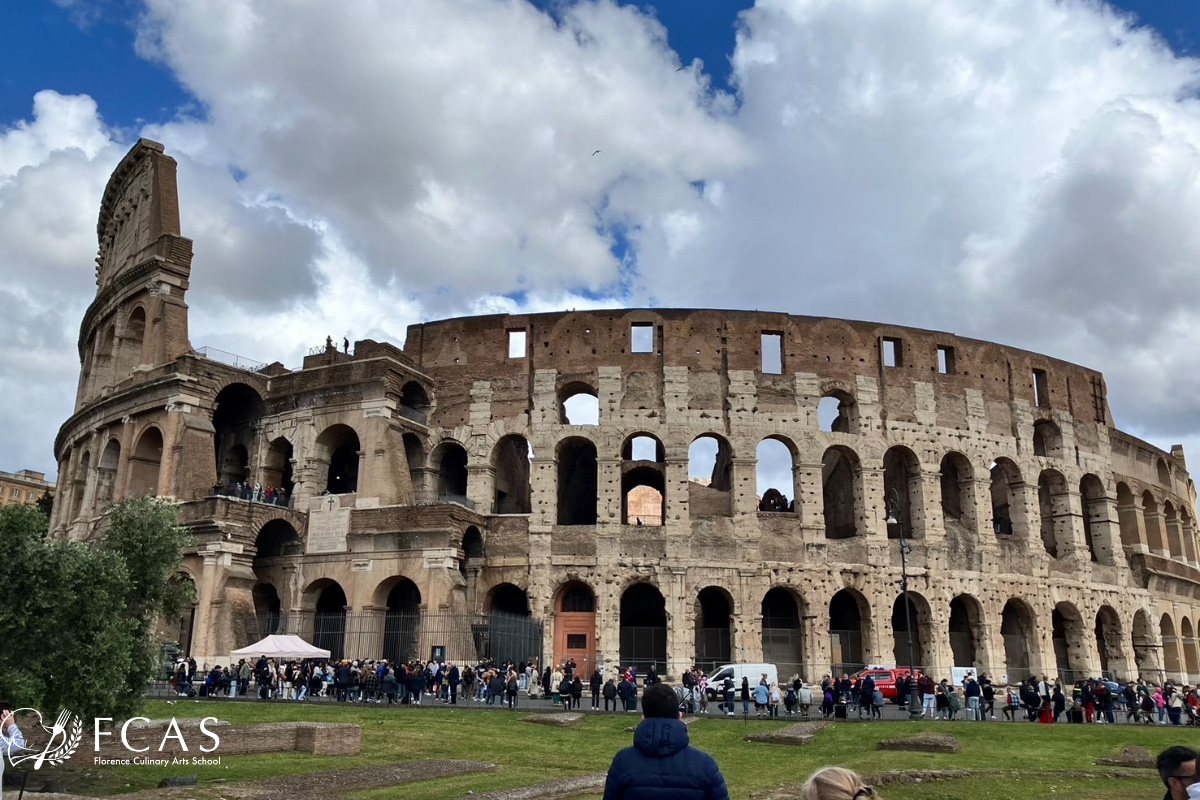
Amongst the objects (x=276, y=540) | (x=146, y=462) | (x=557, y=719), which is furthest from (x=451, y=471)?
(x=557, y=719)

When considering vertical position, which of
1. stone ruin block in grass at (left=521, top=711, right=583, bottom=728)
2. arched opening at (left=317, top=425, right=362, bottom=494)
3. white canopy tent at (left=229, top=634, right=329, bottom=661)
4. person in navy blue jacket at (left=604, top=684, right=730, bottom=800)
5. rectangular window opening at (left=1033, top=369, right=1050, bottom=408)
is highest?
rectangular window opening at (left=1033, top=369, right=1050, bottom=408)

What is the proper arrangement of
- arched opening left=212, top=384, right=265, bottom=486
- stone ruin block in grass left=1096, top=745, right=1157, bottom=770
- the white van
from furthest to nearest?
arched opening left=212, top=384, right=265, bottom=486, the white van, stone ruin block in grass left=1096, top=745, right=1157, bottom=770

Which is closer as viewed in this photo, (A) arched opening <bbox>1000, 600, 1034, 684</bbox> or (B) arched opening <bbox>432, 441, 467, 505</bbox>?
(B) arched opening <bbox>432, 441, 467, 505</bbox>

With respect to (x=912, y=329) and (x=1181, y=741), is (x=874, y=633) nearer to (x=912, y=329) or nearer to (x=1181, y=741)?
(x=912, y=329)

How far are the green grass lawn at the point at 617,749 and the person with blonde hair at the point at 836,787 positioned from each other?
8040mm

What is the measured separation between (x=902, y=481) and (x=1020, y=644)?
686 cm

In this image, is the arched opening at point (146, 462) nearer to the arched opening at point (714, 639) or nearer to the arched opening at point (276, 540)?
the arched opening at point (276, 540)

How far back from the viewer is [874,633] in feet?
104

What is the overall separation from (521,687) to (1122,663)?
2324 centimetres

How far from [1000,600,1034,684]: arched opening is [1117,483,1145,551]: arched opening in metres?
7.93

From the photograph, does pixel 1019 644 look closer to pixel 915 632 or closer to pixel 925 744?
pixel 915 632

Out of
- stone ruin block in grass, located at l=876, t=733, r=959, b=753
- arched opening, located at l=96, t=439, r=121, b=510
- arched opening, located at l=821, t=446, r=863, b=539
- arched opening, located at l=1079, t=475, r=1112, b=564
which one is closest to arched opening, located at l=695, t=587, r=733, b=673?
arched opening, located at l=821, t=446, r=863, b=539

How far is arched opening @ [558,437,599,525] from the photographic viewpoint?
36.6m

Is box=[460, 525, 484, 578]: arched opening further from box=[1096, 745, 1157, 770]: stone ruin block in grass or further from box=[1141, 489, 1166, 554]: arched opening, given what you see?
box=[1141, 489, 1166, 554]: arched opening
